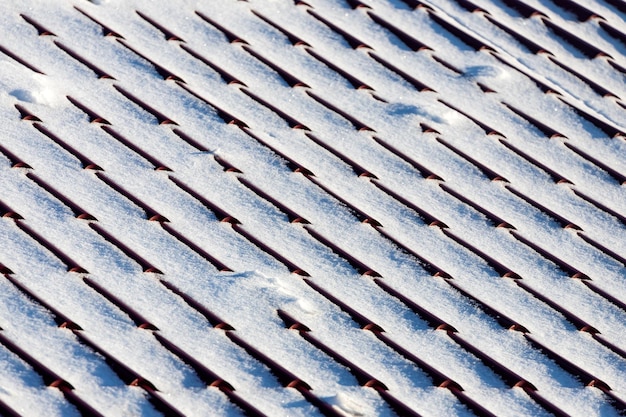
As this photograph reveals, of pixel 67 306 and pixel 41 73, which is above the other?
pixel 41 73

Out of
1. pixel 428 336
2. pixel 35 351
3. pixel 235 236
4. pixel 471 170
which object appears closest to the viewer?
pixel 35 351

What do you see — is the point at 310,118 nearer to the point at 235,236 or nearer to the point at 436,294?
the point at 235,236

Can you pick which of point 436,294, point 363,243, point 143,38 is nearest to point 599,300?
point 436,294

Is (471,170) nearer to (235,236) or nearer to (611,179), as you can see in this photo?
(611,179)

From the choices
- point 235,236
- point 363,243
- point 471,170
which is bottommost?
point 235,236

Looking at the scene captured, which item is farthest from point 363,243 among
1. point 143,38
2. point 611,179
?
point 143,38

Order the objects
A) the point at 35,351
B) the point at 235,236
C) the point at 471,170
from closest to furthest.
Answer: the point at 35,351 < the point at 235,236 < the point at 471,170

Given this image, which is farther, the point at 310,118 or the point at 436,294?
the point at 310,118
